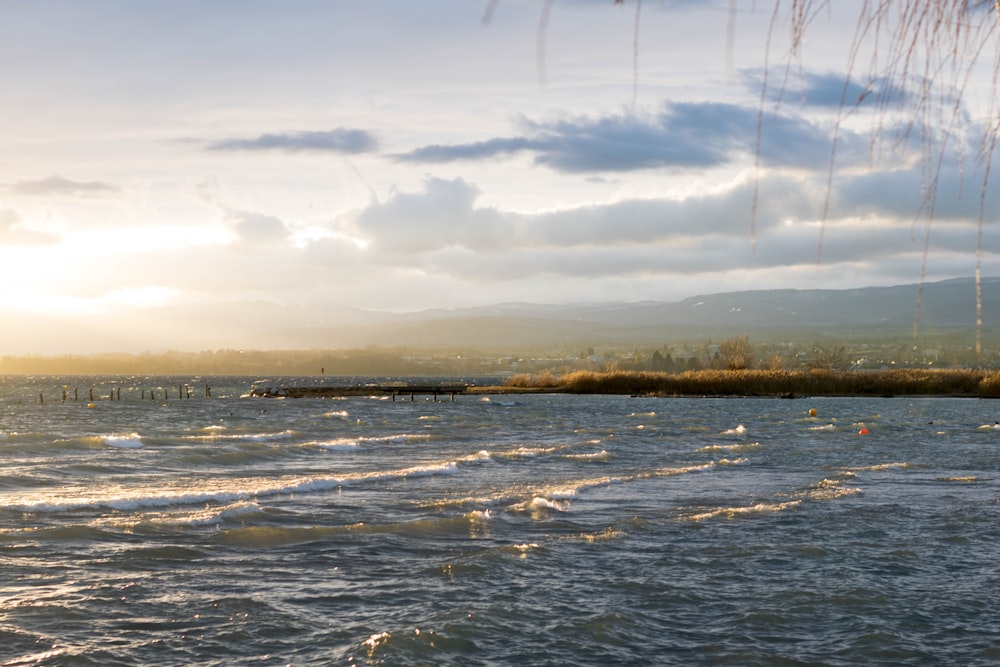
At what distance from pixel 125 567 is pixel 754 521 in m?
12.8

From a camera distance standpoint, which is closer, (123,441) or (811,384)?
(123,441)

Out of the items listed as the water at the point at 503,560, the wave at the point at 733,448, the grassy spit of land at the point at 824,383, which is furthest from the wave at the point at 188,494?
the grassy spit of land at the point at 824,383

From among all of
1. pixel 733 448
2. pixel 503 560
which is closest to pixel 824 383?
pixel 733 448

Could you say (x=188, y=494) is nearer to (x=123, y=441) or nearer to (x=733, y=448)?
(x=123, y=441)

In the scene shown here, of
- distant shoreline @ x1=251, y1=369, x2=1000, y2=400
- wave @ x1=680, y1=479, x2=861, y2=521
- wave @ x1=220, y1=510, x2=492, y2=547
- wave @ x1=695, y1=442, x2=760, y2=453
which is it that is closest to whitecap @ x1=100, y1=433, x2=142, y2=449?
wave @ x1=695, y1=442, x2=760, y2=453

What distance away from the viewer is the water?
1249cm

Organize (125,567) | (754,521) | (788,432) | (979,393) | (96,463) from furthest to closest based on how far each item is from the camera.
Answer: (979,393), (788,432), (96,463), (754,521), (125,567)

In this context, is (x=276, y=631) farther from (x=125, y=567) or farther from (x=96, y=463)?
(x=96, y=463)

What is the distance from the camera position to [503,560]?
17.3 m

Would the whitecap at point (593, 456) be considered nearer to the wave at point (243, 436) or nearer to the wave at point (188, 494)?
the wave at point (188, 494)

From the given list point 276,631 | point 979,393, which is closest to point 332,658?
point 276,631

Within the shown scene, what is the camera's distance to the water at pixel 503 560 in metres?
12.5

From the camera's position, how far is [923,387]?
11106cm

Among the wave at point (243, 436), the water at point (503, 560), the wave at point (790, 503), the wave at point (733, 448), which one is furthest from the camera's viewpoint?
the wave at point (243, 436)
